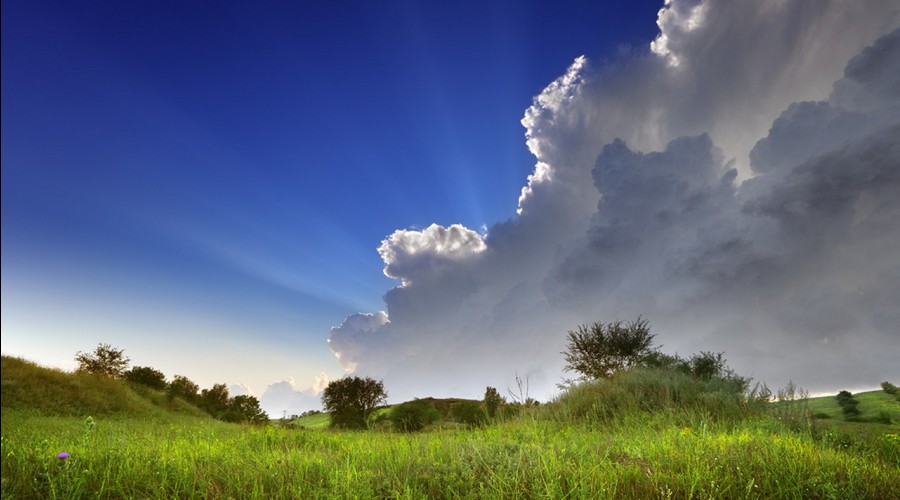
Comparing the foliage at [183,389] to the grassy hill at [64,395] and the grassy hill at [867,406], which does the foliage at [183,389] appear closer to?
the grassy hill at [64,395]

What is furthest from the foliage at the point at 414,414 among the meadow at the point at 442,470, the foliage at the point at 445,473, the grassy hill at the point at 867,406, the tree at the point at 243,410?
the foliage at the point at 445,473

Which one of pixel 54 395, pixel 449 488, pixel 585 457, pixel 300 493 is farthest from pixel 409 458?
pixel 54 395

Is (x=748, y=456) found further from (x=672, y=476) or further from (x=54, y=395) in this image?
(x=54, y=395)

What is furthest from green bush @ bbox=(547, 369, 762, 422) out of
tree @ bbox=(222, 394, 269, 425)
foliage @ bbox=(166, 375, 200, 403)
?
foliage @ bbox=(166, 375, 200, 403)

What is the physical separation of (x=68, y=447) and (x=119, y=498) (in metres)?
2.14

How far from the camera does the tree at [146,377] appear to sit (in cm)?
3131

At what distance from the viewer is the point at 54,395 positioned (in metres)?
19.8

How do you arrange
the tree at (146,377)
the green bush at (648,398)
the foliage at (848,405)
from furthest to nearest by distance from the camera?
the tree at (146,377), the foliage at (848,405), the green bush at (648,398)

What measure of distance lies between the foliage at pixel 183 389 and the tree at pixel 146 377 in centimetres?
65

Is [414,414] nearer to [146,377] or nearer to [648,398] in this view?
[648,398]

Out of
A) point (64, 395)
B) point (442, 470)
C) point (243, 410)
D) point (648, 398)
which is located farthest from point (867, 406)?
point (243, 410)

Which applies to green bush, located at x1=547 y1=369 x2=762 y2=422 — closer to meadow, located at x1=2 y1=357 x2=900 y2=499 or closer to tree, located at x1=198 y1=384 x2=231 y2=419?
meadow, located at x1=2 y1=357 x2=900 y2=499

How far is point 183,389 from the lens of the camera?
33750 mm

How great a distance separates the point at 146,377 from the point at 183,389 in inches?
111
